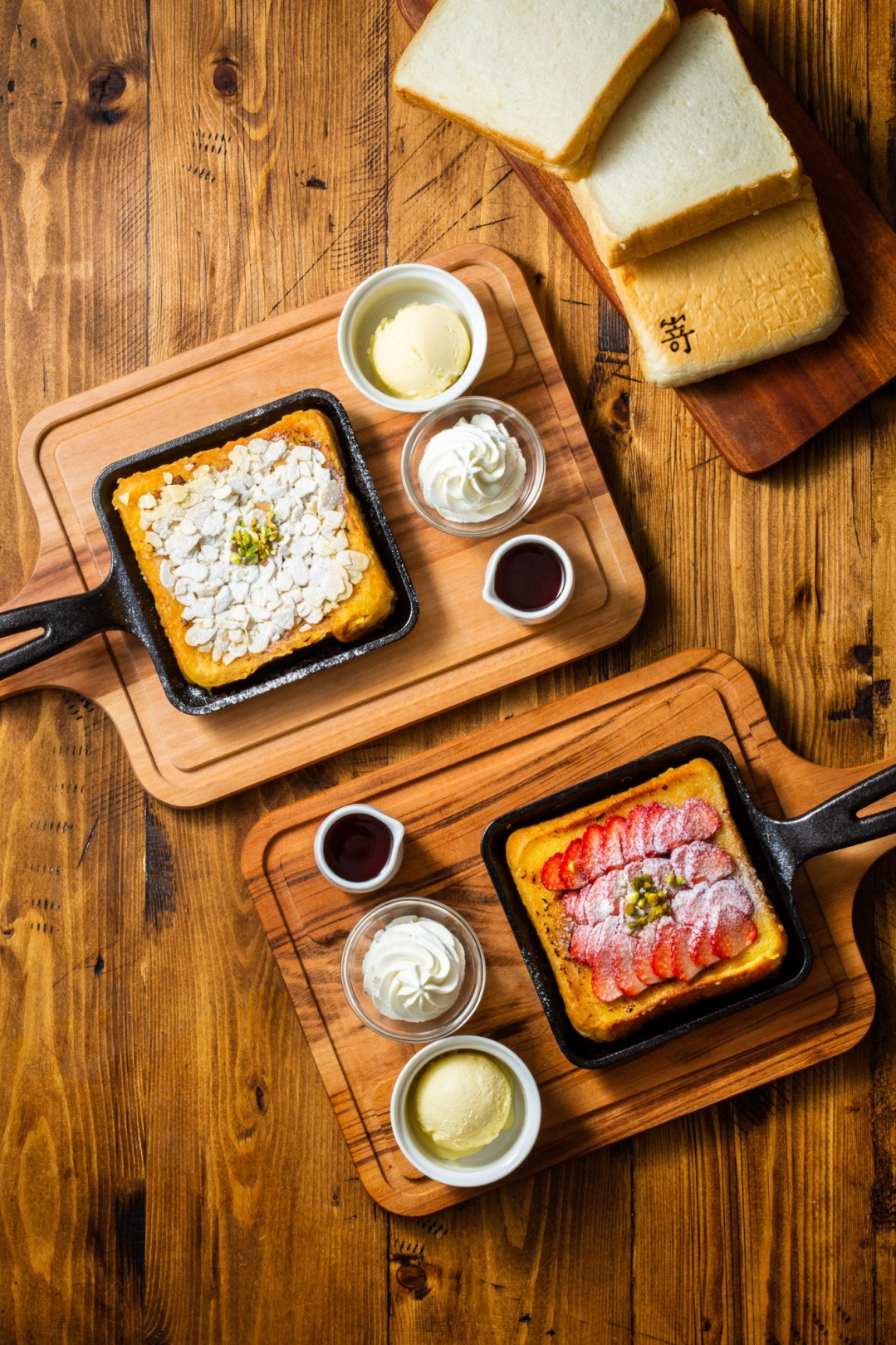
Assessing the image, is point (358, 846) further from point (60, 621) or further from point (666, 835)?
point (60, 621)

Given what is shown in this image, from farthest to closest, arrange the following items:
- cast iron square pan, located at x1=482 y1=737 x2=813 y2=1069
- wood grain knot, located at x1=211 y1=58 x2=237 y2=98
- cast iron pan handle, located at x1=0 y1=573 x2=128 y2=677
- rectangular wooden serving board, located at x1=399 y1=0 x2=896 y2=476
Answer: wood grain knot, located at x1=211 y1=58 x2=237 y2=98 → rectangular wooden serving board, located at x1=399 y1=0 x2=896 y2=476 → cast iron pan handle, located at x1=0 y1=573 x2=128 y2=677 → cast iron square pan, located at x1=482 y1=737 x2=813 y2=1069

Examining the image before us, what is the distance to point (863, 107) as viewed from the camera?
2250 mm

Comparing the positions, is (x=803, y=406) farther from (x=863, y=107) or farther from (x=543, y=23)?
(x=543, y=23)

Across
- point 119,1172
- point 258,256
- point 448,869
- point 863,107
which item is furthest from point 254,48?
point 119,1172

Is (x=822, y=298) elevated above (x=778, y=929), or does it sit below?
above

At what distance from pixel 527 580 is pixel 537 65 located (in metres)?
1.15

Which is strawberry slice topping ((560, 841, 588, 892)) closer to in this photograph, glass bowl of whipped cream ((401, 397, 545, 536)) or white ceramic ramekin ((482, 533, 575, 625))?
white ceramic ramekin ((482, 533, 575, 625))

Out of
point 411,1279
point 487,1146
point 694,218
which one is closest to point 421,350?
point 694,218

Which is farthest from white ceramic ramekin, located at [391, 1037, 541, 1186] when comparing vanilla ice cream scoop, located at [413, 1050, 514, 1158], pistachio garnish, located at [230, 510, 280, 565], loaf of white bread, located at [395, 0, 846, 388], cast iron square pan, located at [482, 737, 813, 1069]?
loaf of white bread, located at [395, 0, 846, 388]

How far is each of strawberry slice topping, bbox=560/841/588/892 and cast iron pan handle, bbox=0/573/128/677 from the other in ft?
3.60

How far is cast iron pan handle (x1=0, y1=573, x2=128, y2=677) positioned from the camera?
79.2 inches

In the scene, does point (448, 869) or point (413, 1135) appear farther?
point (448, 869)

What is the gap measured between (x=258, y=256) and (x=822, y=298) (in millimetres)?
1334

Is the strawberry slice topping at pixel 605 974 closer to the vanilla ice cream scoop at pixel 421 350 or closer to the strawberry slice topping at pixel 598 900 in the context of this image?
the strawberry slice topping at pixel 598 900
